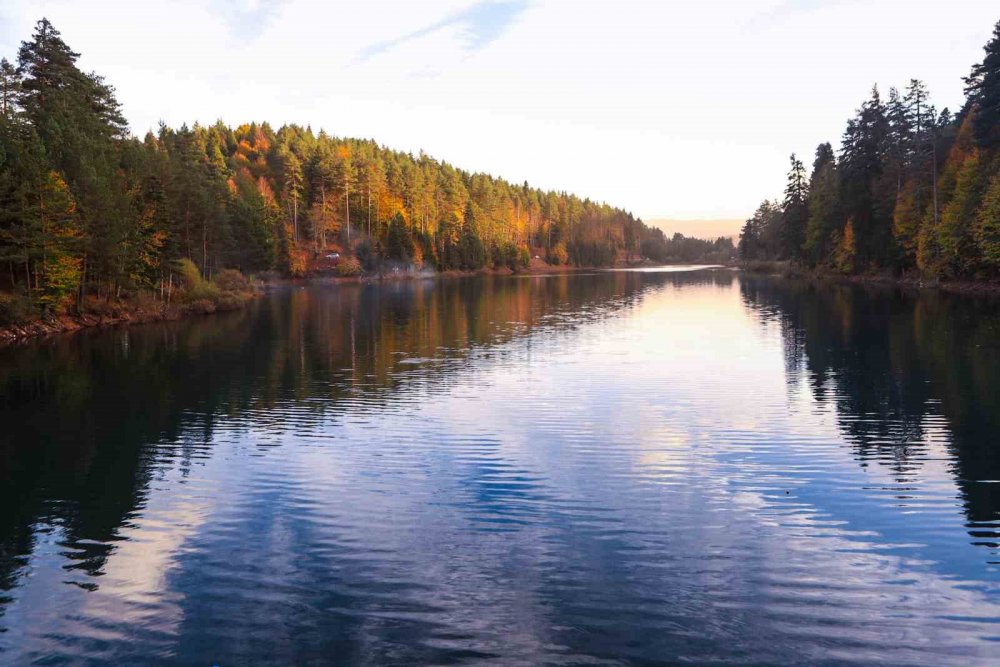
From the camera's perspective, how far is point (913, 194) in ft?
268

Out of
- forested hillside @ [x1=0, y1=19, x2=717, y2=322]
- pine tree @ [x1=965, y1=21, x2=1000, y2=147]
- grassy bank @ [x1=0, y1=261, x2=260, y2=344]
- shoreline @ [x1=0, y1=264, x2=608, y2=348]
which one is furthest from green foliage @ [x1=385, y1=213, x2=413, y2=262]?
pine tree @ [x1=965, y1=21, x2=1000, y2=147]

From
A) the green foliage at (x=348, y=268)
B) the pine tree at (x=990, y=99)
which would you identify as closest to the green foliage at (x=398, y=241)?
the green foliage at (x=348, y=268)

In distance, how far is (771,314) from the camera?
5597cm

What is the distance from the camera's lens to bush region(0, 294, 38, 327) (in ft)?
140

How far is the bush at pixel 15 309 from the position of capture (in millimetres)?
42653

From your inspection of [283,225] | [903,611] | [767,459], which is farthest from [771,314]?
[283,225]

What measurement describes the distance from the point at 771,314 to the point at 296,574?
2029 inches

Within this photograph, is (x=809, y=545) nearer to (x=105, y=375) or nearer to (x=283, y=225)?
(x=105, y=375)

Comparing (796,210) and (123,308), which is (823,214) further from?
(123,308)

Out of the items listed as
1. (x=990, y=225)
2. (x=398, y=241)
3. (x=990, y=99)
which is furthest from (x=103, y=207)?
(x=398, y=241)

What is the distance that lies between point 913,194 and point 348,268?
292 feet

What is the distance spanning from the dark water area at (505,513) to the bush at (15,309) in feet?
46.8

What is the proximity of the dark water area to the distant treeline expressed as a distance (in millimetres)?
44924

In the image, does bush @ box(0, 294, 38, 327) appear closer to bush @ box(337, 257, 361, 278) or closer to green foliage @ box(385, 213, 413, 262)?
bush @ box(337, 257, 361, 278)
